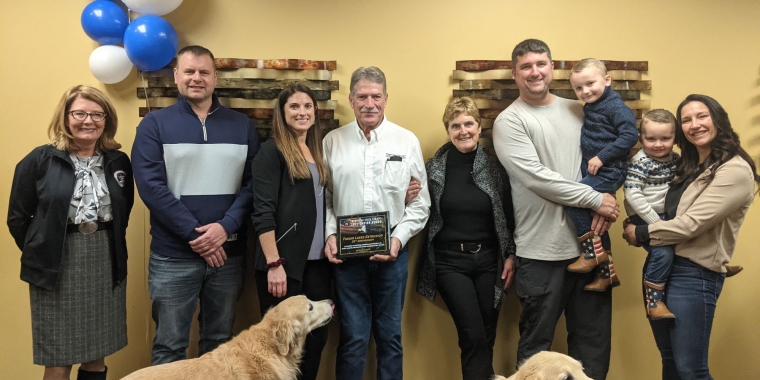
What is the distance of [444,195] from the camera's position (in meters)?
2.85

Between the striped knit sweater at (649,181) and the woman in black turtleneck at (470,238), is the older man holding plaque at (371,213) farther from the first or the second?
the striped knit sweater at (649,181)

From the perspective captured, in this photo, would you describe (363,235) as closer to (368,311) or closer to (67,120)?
(368,311)

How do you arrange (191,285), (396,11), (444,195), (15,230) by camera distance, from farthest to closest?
(396,11), (444,195), (191,285), (15,230)

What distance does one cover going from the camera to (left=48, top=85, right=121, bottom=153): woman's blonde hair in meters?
2.42

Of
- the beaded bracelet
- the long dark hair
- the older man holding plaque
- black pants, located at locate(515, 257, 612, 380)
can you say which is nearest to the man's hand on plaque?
the older man holding plaque

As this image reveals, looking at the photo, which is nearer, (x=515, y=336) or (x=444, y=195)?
(x=444, y=195)

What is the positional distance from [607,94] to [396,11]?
52.6 inches

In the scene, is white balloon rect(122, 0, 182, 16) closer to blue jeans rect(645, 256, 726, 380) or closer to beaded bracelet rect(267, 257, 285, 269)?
beaded bracelet rect(267, 257, 285, 269)

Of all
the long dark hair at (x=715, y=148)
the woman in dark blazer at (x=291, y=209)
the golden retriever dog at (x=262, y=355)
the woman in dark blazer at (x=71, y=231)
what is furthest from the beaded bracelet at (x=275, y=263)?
the long dark hair at (x=715, y=148)

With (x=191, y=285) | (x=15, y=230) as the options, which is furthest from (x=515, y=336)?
(x=15, y=230)

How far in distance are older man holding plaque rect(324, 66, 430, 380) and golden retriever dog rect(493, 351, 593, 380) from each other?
928 mm

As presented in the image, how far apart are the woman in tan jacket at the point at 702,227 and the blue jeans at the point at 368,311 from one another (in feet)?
4.34

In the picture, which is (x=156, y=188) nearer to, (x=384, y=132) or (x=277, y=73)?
(x=277, y=73)

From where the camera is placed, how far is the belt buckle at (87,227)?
2.43 metres
